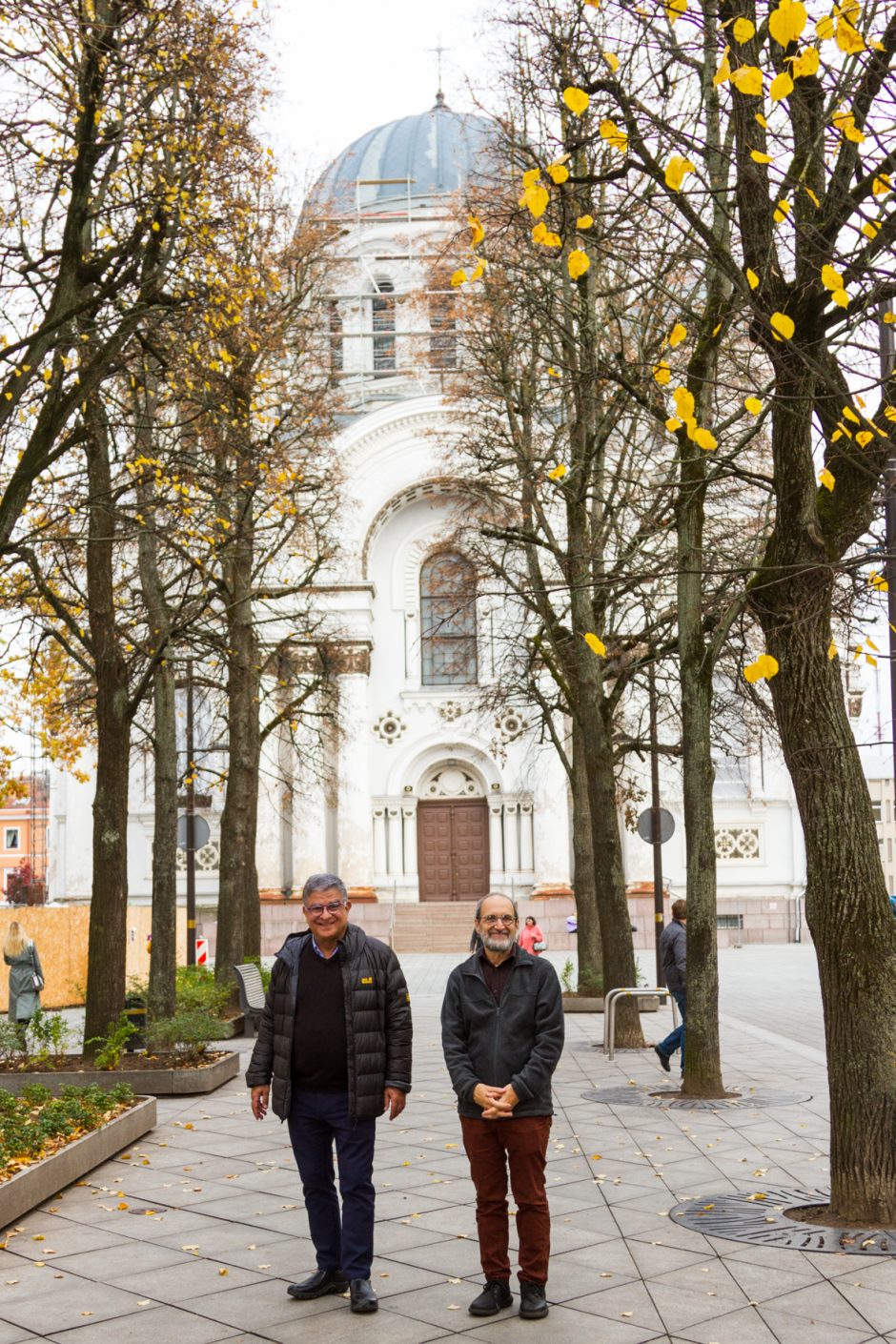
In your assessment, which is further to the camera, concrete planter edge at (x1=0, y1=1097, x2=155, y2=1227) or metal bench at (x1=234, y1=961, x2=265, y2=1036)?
metal bench at (x1=234, y1=961, x2=265, y2=1036)

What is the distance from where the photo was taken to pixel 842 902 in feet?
28.3

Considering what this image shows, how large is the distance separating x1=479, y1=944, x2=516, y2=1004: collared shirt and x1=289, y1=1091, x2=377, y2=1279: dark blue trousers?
831 mm

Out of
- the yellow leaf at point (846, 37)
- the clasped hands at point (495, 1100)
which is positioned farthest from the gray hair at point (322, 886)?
the yellow leaf at point (846, 37)

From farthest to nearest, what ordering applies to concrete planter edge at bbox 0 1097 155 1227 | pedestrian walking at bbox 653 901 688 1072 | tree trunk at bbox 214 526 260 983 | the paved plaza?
tree trunk at bbox 214 526 260 983, pedestrian walking at bbox 653 901 688 1072, concrete planter edge at bbox 0 1097 155 1227, the paved plaza

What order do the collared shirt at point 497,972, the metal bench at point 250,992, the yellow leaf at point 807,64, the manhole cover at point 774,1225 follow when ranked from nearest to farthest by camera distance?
the yellow leaf at point 807,64, the collared shirt at point 497,972, the manhole cover at point 774,1225, the metal bench at point 250,992

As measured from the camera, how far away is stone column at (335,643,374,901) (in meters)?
44.9

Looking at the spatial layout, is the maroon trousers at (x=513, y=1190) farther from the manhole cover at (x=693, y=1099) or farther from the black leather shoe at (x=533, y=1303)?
the manhole cover at (x=693, y=1099)

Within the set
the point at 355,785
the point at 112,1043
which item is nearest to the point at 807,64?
the point at 112,1043

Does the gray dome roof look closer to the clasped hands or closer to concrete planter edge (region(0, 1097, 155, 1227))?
concrete planter edge (region(0, 1097, 155, 1227))

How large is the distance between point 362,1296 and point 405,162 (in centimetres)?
5274

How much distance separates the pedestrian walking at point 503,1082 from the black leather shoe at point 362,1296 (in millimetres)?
443

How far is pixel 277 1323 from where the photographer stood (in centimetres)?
671

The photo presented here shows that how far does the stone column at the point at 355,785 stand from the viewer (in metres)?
44.9

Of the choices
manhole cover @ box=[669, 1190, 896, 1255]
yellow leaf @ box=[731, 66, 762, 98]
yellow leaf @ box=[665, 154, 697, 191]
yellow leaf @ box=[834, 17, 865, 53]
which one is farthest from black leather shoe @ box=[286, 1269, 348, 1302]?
yellow leaf @ box=[834, 17, 865, 53]
